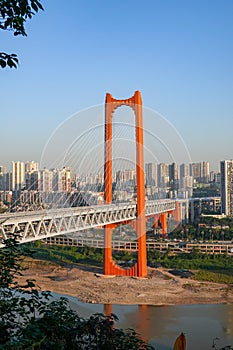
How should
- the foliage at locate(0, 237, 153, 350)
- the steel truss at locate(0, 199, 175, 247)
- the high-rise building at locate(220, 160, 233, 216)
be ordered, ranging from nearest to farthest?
the foliage at locate(0, 237, 153, 350) < the steel truss at locate(0, 199, 175, 247) < the high-rise building at locate(220, 160, 233, 216)

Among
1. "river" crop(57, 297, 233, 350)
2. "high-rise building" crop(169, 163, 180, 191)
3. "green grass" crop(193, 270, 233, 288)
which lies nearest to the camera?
"river" crop(57, 297, 233, 350)

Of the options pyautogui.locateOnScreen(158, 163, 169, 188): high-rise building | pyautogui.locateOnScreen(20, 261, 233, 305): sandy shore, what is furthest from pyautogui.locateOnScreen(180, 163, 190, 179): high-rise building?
pyautogui.locateOnScreen(20, 261, 233, 305): sandy shore

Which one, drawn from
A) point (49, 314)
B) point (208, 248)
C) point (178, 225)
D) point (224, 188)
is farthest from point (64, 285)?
point (224, 188)

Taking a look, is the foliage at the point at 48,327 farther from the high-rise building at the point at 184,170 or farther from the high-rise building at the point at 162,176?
the high-rise building at the point at 184,170

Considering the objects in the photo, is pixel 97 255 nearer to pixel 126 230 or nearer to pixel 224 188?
pixel 126 230

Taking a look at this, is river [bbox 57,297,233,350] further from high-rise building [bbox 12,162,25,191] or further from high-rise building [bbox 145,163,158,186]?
high-rise building [bbox 12,162,25,191]

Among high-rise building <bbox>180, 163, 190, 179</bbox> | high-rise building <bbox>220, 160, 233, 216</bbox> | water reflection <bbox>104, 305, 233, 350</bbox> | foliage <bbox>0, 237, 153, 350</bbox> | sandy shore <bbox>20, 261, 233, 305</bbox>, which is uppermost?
high-rise building <bbox>180, 163, 190, 179</bbox>
